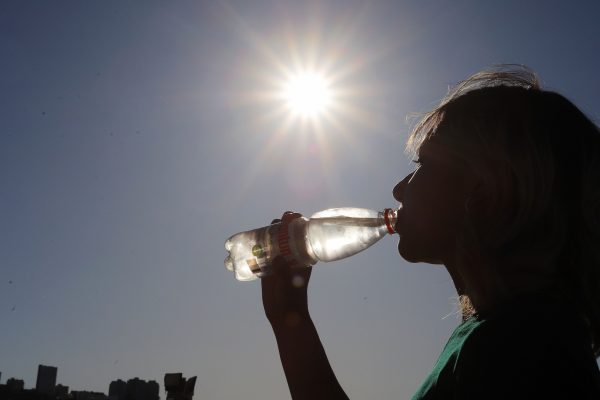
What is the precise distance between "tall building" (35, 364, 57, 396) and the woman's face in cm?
6915

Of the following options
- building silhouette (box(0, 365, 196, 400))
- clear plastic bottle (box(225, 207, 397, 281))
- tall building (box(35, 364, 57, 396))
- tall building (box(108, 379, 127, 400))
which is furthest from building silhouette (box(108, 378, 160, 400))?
clear plastic bottle (box(225, 207, 397, 281))

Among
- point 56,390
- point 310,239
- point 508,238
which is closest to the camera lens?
point 508,238

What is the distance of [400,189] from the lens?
2.19 meters

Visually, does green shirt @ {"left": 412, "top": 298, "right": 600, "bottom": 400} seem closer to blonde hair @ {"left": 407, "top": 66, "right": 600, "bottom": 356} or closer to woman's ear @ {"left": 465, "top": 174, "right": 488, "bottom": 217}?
blonde hair @ {"left": 407, "top": 66, "right": 600, "bottom": 356}

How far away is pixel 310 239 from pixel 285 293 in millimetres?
666

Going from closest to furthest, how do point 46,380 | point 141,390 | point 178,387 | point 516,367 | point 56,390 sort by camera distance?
point 516,367 → point 178,387 → point 141,390 → point 56,390 → point 46,380

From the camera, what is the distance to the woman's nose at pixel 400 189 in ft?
7.15

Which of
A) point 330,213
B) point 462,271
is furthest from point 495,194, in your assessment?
point 330,213

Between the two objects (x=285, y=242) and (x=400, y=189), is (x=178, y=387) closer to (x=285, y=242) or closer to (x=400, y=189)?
(x=285, y=242)

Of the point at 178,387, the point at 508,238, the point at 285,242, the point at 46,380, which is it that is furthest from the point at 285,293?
the point at 46,380

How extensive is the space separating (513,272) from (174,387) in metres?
4.92

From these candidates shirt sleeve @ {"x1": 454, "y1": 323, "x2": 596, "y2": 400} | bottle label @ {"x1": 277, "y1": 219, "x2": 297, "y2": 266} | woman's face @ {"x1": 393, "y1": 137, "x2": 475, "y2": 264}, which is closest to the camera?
shirt sleeve @ {"x1": 454, "y1": 323, "x2": 596, "y2": 400}

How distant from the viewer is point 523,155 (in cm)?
166

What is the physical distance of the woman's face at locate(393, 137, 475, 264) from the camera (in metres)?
1.84
